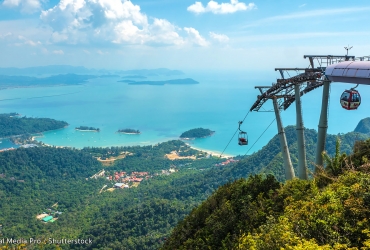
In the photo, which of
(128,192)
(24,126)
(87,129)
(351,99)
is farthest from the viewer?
(87,129)

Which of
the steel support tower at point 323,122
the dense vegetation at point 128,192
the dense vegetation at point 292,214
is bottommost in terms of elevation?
the dense vegetation at point 128,192

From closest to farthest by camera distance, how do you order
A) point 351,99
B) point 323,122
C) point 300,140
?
point 351,99 → point 323,122 → point 300,140

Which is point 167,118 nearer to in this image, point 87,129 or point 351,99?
point 87,129

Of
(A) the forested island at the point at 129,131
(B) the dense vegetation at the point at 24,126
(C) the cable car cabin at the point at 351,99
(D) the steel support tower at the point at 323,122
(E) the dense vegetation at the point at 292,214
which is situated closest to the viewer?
(E) the dense vegetation at the point at 292,214

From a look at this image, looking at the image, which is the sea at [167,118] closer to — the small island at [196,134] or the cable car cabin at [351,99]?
the small island at [196,134]

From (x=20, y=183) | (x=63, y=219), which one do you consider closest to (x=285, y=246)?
(x=63, y=219)

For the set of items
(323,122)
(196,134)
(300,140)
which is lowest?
(196,134)

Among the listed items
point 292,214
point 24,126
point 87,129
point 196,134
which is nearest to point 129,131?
point 87,129

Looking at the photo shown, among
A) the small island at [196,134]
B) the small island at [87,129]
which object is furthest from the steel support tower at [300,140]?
the small island at [87,129]
